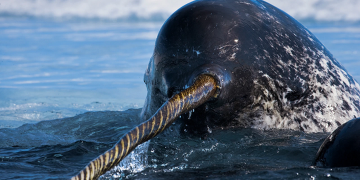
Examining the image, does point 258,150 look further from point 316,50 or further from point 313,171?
point 316,50

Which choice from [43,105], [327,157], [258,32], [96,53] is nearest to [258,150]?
[327,157]

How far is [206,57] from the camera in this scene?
439cm

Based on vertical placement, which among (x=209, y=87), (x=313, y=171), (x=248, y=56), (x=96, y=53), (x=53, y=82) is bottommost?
(x=313, y=171)

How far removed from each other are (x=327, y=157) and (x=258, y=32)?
1.53 m

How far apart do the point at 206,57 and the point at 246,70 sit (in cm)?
39

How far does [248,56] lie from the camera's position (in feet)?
14.6

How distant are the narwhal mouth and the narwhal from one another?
0.11 meters

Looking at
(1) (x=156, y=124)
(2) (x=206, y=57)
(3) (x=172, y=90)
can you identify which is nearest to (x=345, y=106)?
(2) (x=206, y=57)

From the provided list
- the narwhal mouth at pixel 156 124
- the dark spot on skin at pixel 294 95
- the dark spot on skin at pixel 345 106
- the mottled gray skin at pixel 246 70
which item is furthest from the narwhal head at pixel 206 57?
the dark spot on skin at pixel 345 106

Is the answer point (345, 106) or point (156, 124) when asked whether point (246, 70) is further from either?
point (156, 124)

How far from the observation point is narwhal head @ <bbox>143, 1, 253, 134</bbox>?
434cm

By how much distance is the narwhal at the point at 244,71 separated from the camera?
438 cm

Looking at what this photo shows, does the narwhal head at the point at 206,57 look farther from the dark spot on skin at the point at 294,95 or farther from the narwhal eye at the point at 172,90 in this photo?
the dark spot on skin at the point at 294,95

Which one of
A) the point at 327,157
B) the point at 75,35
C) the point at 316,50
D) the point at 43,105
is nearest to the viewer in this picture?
the point at 327,157
